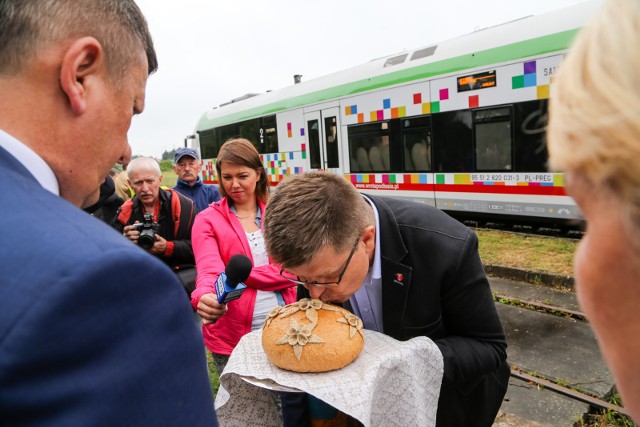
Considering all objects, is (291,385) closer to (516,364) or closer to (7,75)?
(7,75)

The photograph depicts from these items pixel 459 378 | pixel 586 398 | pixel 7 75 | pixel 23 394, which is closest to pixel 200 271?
pixel 459 378

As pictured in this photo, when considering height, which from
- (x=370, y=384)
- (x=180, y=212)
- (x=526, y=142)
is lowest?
(x=370, y=384)

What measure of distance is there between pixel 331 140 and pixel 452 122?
10.5 ft

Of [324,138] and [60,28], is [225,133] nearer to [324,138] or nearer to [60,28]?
[324,138]

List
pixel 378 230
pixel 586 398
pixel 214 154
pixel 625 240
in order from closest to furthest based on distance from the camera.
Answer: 1. pixel 625 240
2. pixel 378 230
3. pixel 586 398
4. pixel 214 154

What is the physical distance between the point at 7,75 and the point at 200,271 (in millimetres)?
1964

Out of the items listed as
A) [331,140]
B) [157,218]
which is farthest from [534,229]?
[157,218]

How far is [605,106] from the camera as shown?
542 mm

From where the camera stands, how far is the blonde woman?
53 cm

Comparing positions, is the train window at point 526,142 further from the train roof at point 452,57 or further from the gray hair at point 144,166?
the gray hair at point 144,166

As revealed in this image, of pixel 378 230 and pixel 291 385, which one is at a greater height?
pixel 378 230

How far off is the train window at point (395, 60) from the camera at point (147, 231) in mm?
6892

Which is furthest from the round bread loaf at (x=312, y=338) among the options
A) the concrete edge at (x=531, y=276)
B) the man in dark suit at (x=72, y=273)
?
the concrete edge at (x=531, y=276)

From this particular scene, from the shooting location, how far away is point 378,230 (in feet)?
6.26
